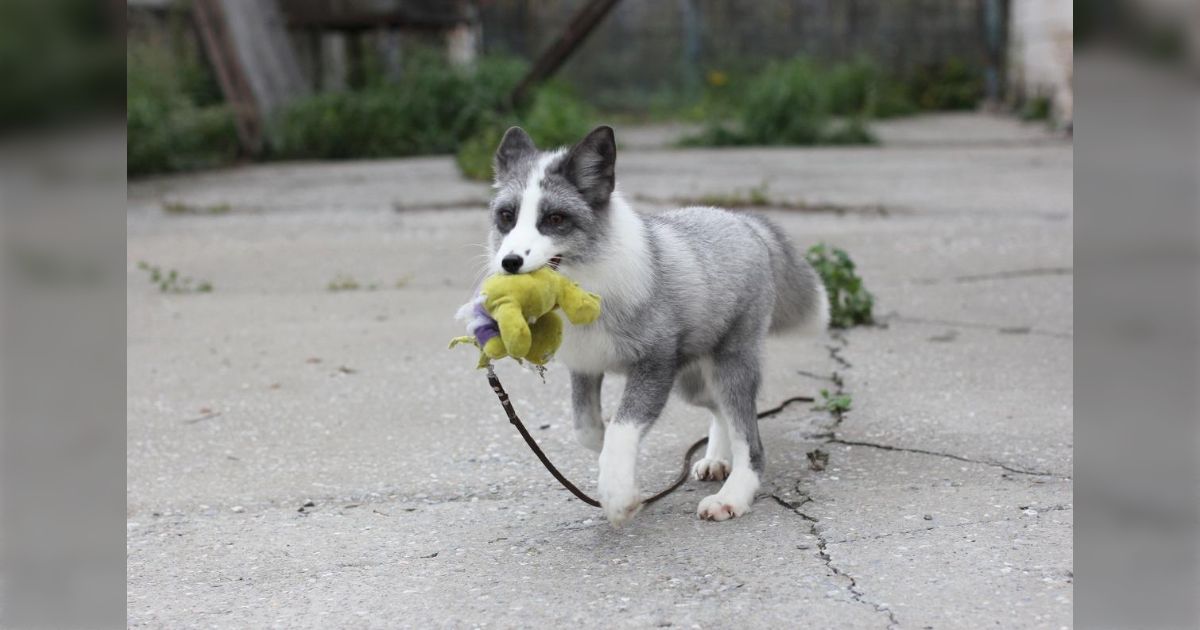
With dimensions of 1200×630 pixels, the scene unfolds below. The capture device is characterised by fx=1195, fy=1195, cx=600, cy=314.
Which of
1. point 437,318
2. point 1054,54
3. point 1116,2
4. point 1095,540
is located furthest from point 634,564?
point 1054,54

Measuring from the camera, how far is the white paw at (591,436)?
12.3 ft

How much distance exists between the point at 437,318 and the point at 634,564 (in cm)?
302

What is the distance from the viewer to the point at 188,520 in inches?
147

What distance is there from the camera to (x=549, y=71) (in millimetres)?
11000

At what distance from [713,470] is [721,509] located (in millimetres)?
406

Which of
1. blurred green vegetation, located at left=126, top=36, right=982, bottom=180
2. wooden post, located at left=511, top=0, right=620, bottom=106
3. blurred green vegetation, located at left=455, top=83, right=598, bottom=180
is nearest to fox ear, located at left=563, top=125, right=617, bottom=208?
blurred green vegetation, located at left=455, top=83, right=598, bottom=180

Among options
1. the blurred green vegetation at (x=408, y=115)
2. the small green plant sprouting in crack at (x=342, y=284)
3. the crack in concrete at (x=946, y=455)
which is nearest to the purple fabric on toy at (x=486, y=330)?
the crack in concrete at (x=946, y=455)

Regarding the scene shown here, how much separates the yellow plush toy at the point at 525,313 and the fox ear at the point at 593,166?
294mm

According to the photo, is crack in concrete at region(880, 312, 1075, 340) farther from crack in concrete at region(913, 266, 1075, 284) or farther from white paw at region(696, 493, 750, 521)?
white paw at region(696, 493, 750, 521)

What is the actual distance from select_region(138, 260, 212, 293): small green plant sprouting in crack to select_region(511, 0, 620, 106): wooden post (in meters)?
4.61

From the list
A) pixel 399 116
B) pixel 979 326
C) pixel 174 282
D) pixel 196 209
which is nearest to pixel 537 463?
pixel 979 326

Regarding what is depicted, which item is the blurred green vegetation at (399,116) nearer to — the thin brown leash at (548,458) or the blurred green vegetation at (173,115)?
the blurred green vegetation at (173,115)

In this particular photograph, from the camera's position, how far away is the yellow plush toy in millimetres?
3137

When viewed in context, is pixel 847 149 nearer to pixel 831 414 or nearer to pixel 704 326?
pixel 831 414
